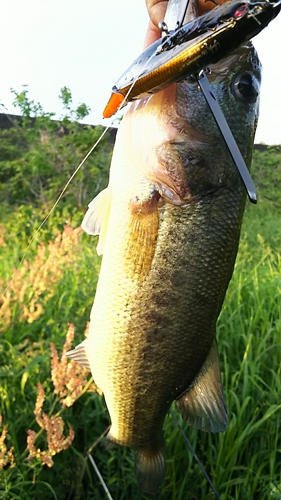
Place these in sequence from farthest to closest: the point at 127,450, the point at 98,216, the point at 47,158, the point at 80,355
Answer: the point at 47,158
the point at 127,450
the point at 80,355
the point at 98,216

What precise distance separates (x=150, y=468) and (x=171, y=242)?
2.35 ft

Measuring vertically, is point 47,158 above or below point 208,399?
above

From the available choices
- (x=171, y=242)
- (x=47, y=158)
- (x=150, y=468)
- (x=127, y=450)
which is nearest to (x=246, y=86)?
(x=171, y=242)

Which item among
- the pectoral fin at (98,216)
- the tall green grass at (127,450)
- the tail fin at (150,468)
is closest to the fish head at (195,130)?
the pectoral fin at (98,216)

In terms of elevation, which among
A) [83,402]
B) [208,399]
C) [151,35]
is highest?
[151,35]

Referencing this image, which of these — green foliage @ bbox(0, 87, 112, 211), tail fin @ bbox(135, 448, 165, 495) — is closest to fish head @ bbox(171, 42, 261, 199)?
tail fin @ bbox(135, 448, 165, 495)

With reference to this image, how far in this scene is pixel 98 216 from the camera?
54.7 inches

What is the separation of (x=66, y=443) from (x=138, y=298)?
78cm

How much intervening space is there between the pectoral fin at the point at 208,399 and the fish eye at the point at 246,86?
0.62 meters

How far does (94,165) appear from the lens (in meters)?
7.29

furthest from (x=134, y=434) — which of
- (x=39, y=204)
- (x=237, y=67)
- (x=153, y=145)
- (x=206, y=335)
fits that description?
(x=39, y=204)

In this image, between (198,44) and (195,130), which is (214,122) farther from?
(198,44)

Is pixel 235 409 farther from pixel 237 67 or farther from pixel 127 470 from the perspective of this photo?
pixel 237 67

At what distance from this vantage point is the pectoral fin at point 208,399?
4.66 feet
